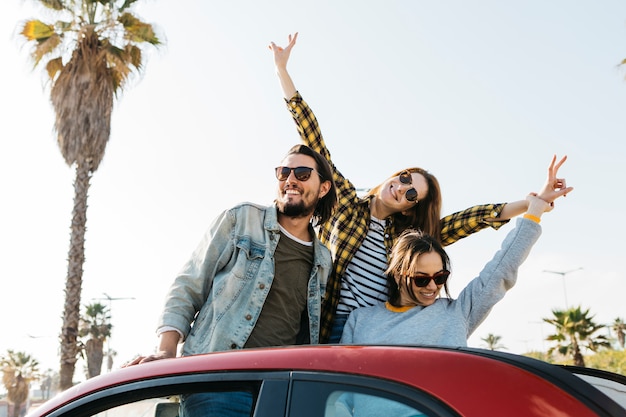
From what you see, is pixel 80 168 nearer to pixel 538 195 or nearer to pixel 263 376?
pixel 538 195

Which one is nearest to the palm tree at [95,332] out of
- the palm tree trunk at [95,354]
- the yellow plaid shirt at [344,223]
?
the palm tree trunk at [95,354]

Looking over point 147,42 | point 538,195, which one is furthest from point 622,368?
point 538,195

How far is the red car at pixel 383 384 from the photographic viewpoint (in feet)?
4.71

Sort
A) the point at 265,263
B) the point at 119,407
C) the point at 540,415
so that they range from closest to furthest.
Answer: the point at 540,415 → the point at 119,407 → the point at 265,263

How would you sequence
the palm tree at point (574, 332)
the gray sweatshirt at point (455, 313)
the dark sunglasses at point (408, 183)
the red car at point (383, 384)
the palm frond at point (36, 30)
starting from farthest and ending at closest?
the palm tree at point (574, 332)
the palm frond at point (36, 30)
the dark sunglasses at point (408, 183)
the gray sweatshirt at point (455, 313)
the red car at point (383, 384)

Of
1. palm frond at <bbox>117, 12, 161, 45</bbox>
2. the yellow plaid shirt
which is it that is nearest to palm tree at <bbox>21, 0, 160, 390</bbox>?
palm frond at <bbox>117, 12, 161, 45</bbox>

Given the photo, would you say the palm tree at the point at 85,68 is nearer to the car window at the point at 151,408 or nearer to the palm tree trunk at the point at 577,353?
the car window at the point at 151,408

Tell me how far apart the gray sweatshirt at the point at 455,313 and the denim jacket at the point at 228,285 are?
0.28 m

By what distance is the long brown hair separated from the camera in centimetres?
381

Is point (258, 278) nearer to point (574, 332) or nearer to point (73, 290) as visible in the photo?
point (73, 290)

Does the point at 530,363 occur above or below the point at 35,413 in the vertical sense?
above

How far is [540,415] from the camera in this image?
1383 mm

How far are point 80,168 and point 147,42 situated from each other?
356 cm

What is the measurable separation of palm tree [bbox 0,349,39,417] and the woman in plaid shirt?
113 ft
